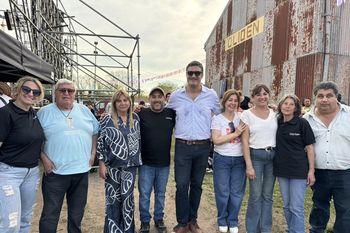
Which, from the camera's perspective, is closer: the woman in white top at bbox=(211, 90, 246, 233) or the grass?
the woman in white top at bbox=(211, 90, 246, 233)

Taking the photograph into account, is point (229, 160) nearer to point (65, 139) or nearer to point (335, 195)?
point (335, 195)

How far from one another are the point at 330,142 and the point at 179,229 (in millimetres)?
2043

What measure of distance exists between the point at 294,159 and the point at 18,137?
9.04 ft

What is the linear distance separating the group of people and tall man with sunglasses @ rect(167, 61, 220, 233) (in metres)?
0.01

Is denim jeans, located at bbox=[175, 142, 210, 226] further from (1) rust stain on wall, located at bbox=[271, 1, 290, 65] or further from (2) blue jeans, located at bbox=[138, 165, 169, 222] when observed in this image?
(1) rust stain on wall, located at bbox=[271, 1, 290, 65]

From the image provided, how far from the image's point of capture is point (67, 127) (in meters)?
3.02

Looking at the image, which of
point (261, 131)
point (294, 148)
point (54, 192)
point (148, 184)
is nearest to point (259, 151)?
point (261, 131)

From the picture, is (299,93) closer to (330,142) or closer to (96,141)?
(330,142)

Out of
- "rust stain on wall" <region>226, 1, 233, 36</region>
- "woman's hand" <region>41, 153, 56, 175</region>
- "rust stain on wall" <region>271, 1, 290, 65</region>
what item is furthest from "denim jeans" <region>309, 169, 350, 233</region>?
"rust stain on wall" <region>226, 1, 233, 36</region>

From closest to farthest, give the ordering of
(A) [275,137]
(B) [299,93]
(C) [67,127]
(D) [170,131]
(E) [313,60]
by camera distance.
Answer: (C) [67,127] < (A) [275,137] < (D) [170,131] < (E) [313,60] < (B) [299,93]

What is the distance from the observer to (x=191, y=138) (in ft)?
12.2

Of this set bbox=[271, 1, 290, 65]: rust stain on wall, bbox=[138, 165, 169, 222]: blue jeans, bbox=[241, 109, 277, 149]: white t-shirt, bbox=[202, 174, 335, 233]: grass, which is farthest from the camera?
bbox=[271, 1, 290, 65]: rust stain on wall

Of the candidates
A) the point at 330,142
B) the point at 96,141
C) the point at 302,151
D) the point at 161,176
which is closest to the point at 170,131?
the point at 161,176

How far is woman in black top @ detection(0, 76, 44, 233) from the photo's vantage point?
2609mm
